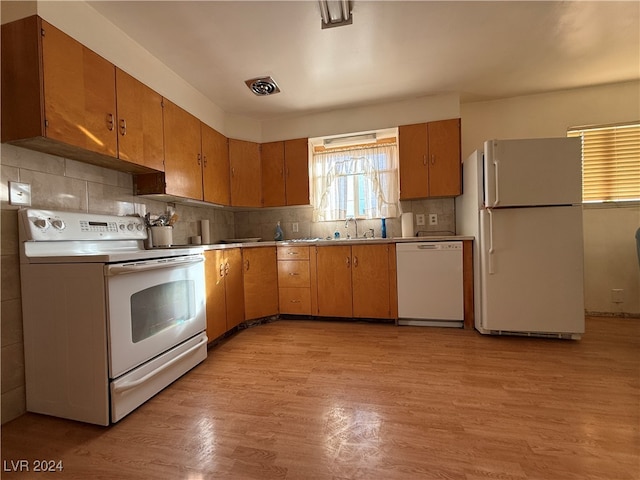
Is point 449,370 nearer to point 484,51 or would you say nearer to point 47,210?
point 484,51

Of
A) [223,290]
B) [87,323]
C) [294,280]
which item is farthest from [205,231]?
[87,323]

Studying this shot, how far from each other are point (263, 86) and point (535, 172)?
2506 mm

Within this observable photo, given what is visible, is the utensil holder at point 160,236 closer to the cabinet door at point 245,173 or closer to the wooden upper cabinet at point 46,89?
the wooden upper cabinet at point 46,89

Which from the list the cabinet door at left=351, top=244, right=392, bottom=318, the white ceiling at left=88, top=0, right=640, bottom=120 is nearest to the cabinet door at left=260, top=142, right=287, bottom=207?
the white ceiling at left=88, top=0, right=640, bottom=120

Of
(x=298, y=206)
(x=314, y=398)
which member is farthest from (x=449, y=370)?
(x=298, y=206)

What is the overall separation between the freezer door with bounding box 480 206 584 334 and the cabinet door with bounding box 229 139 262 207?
2.44 meters

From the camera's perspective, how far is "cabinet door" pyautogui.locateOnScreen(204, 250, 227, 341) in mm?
2246

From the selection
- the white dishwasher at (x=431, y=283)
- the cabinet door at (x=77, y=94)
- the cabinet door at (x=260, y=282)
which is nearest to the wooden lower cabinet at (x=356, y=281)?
the white dishwasher at (x=431, y=283)

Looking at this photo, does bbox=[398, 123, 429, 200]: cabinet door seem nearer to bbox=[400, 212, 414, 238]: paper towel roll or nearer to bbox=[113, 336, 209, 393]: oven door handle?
bbox=[400, 212, 414, 238]: paper towel roll

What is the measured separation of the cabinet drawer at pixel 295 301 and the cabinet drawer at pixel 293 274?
0.06m

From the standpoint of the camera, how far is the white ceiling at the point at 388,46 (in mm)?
1744

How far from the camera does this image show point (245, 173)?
3.23 m

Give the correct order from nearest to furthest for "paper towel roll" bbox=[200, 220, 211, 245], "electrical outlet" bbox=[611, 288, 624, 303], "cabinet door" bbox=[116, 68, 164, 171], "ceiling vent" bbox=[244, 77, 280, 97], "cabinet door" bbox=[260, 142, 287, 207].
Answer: "cabinet door" bbox=[116, 68, 164, 171]
"ceiling vent" bbox=[244, 77, 280, 97]
"electrical outlet" bbox=[611, 288, 624, 303]
"paper towel roll" bbox=[200, 220, 211, 245]
"cabinet door" bbox=[260, 142, 287, 207]

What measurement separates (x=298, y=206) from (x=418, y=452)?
105 inches
